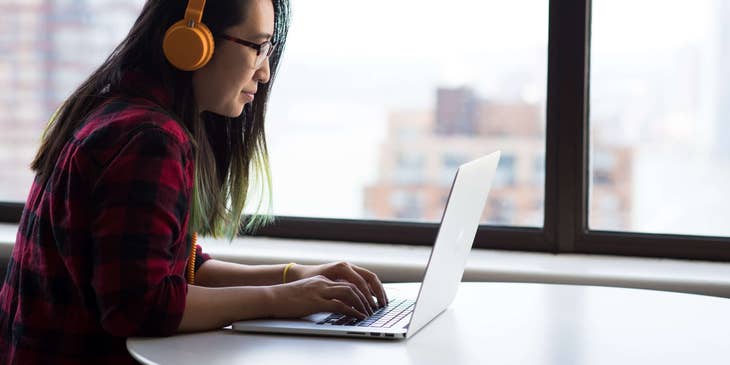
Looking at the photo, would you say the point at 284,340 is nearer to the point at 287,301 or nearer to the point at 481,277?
the point at 287,301

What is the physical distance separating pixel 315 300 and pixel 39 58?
1619mm

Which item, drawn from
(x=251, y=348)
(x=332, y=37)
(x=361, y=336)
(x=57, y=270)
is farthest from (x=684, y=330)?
(x=332, y=37)

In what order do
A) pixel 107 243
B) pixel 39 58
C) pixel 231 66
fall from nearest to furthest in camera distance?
pixel 107 243 → pixel 231 66 → pixel 39 58

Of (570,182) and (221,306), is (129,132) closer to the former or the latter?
(221,306)

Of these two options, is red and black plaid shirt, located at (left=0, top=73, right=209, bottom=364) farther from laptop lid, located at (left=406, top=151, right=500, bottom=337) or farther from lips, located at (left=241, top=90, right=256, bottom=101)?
laptop lid, located at (left=406, top=151, right=500, bottom=337)

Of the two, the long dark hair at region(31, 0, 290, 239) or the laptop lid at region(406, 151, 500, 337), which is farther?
the long dark hair at region(31, 0, 290, 239)

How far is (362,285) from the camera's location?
1428 millimetres

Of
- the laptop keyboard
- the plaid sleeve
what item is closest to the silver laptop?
the laptop keyboard

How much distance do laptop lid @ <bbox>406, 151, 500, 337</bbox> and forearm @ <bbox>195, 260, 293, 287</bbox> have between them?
29 centimetres

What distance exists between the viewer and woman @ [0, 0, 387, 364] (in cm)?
120

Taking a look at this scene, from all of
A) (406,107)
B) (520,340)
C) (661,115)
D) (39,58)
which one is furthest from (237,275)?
(39,58)

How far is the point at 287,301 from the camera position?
4.35 feet

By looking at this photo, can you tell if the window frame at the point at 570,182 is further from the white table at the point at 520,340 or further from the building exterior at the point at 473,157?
the white table at the point at 520,340

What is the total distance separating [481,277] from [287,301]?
2.93 feet
